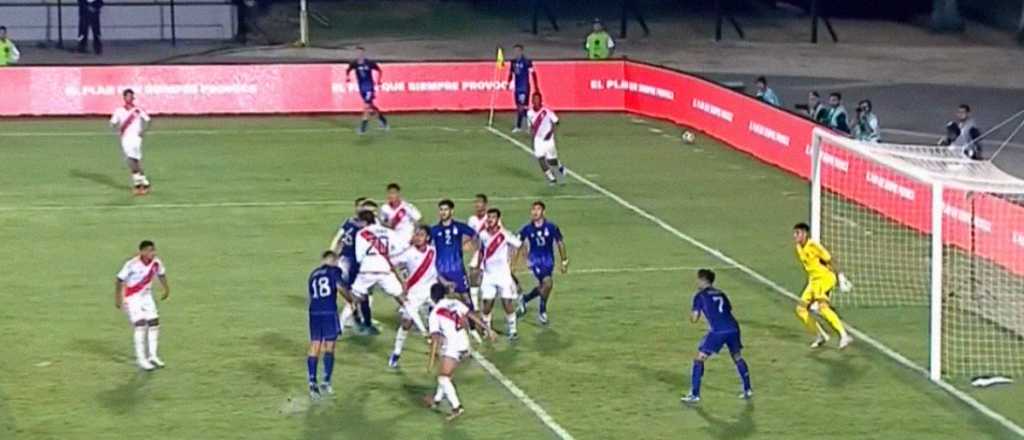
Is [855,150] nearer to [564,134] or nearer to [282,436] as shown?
[282,436]

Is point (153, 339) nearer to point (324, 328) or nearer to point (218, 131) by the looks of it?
point (324, 328)

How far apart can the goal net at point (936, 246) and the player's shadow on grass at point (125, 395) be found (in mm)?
9443

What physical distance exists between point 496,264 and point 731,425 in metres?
4.94

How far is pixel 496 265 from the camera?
26531mm

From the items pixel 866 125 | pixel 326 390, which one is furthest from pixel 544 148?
pixel 326 390

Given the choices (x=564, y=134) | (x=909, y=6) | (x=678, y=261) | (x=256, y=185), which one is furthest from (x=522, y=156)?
(x=909, y=6)

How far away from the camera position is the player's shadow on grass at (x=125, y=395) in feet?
76.6

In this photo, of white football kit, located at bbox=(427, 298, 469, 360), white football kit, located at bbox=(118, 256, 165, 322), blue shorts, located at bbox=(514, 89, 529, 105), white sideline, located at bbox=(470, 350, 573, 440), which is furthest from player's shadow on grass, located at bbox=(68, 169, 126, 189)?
white football kit, located at bbox=(427, 298, 469, 360)

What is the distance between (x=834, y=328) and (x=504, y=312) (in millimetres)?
4455

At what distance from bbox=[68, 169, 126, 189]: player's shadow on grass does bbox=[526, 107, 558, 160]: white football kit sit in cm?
777

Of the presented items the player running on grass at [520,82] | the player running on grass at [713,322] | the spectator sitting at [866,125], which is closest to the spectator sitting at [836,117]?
the spectator sitting at [866,125]

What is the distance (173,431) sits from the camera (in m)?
22.3

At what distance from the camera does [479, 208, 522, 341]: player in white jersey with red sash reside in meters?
26.5

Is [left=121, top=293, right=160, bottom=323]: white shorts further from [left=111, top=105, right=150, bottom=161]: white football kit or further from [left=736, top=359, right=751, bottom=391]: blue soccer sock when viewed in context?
[left=111, top=105, right=150, bottom=161]: white football kit
